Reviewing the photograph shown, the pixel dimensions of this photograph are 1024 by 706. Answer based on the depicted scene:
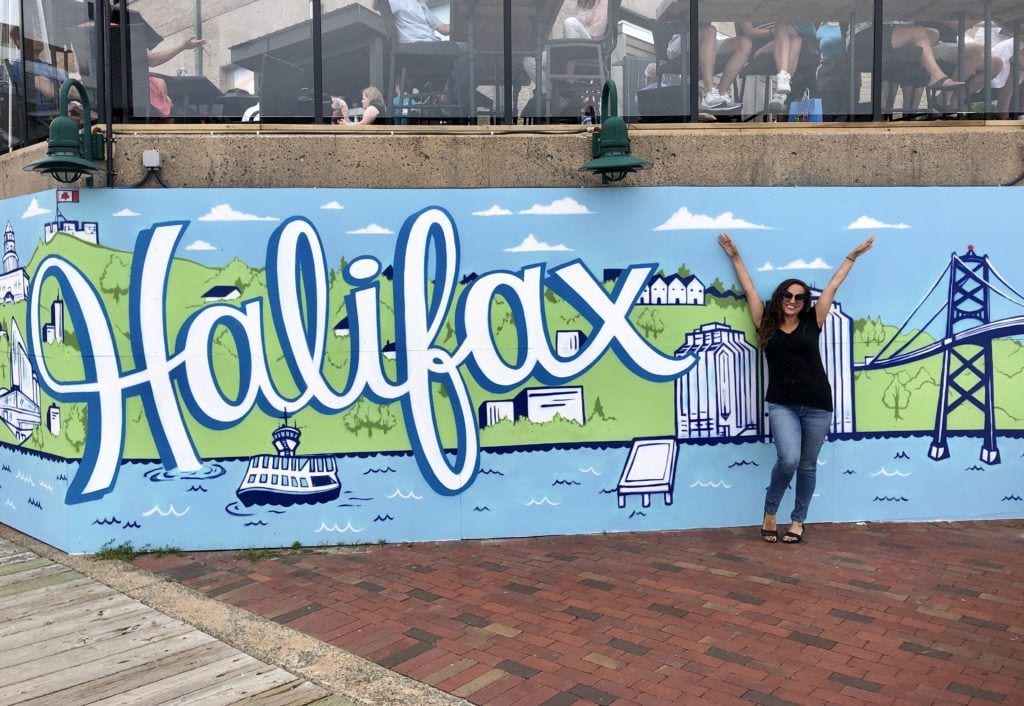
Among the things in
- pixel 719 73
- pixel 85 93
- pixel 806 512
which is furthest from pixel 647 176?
pixel 85 93

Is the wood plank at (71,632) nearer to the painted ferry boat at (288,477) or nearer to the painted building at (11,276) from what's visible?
the painted ferry boat at (288,477)

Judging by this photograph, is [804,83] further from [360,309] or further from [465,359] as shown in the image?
[360,309]

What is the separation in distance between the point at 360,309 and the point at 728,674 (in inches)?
126

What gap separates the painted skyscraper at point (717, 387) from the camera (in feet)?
19.9

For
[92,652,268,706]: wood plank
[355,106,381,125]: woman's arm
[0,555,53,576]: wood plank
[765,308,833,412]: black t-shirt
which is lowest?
[0,555,53,576]: wood plank

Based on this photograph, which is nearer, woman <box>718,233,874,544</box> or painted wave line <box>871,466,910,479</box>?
woman <box>718,233,874,544</box>

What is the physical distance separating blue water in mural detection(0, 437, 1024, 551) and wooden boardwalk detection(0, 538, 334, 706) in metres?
0.70

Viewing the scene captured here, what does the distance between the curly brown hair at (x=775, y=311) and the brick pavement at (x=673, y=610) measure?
1.36 meters

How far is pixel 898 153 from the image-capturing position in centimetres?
613

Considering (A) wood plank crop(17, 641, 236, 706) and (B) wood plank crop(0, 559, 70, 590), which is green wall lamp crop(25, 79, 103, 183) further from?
(A) wood plank crop(17, 641, 236, 706)

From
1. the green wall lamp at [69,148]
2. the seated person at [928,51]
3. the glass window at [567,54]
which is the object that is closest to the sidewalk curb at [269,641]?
the green wall lamp at [69,148]

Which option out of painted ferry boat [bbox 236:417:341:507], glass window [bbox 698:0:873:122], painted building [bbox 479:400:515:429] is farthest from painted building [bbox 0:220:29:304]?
glass window [bbox 698:0:873:122]

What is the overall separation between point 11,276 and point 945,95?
6.76 meters

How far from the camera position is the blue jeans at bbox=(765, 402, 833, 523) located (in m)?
5.72
